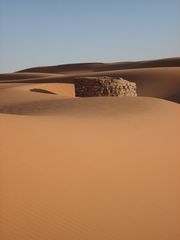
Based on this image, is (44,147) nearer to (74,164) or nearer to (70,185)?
(74,164)

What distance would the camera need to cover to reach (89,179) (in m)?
Answer: 4.92

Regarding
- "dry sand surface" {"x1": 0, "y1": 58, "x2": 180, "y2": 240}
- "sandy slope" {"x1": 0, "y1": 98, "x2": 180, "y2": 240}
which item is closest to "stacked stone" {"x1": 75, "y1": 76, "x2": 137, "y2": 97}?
"dry sand surface" {"x1": 0, "y1": 58, "x2": 180, "y2": 240}

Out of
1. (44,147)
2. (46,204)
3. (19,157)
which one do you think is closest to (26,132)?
(44,147)

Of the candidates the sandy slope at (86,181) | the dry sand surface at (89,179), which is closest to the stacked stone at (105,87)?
the dry sand surface at (89,179)

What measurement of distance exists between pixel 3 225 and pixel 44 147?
5.80ft

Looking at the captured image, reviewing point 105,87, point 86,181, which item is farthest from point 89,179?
point 105,87

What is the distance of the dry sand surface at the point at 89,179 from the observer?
155 inches

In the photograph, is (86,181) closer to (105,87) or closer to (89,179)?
(89,179)

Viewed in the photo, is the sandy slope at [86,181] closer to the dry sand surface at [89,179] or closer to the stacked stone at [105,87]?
the dry sand surface at [89,179]

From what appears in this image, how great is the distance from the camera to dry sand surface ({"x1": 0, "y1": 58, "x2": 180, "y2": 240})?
155 inches

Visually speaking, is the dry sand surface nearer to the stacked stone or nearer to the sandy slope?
the sandy slope

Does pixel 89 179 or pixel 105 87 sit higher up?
pixel 105 87

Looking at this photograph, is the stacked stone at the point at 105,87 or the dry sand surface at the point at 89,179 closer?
the dry sand surface at the point at 89,179

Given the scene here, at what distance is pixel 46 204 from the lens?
410cm
